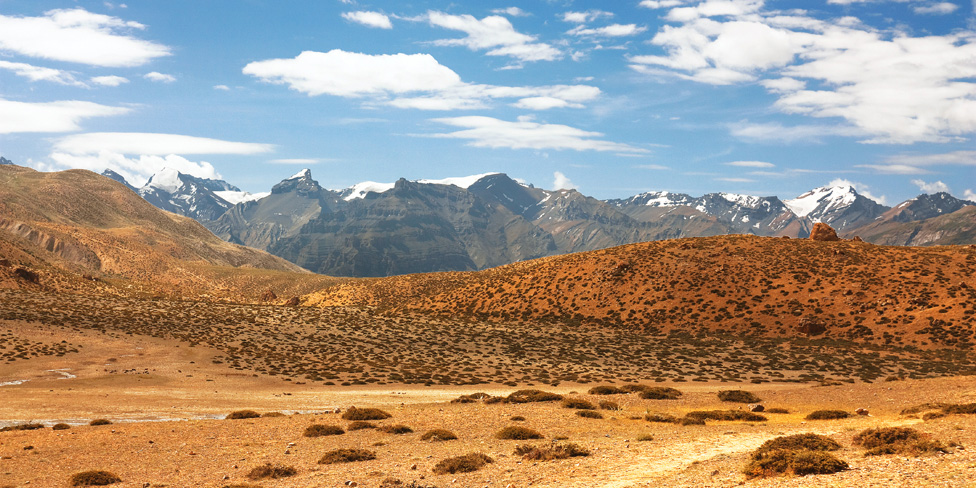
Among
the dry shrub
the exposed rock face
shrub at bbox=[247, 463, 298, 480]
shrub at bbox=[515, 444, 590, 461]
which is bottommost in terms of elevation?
shrub at bbox=[247, 463, 298, 480]

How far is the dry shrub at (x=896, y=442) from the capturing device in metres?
18.9

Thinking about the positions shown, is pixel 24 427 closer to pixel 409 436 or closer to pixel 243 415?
pixel 243 415

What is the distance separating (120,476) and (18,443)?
9.04 meters

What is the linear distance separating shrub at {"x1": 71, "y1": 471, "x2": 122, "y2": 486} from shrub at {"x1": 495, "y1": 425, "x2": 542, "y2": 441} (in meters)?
15.4

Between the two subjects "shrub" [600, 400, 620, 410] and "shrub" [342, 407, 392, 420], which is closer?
"shrub" [342, 407, 392, 420]

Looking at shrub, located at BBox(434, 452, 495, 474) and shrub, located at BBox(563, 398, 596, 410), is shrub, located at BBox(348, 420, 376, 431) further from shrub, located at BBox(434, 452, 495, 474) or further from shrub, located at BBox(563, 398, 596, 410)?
shrub, located at BBox(563, 398, 596, 410)

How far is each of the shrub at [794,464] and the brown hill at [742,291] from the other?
205 feet

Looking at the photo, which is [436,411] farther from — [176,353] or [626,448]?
[176,353]

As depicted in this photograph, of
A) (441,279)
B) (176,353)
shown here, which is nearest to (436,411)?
(176,353)

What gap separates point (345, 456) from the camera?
24.2 m

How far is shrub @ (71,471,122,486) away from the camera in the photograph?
71.5 ft

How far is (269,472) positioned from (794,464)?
17.9 metres

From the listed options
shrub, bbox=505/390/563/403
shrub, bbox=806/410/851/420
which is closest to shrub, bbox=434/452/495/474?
shrub, bbox=505/390/563/403

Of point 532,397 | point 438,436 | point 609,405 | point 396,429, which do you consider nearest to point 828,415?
point 609,405
